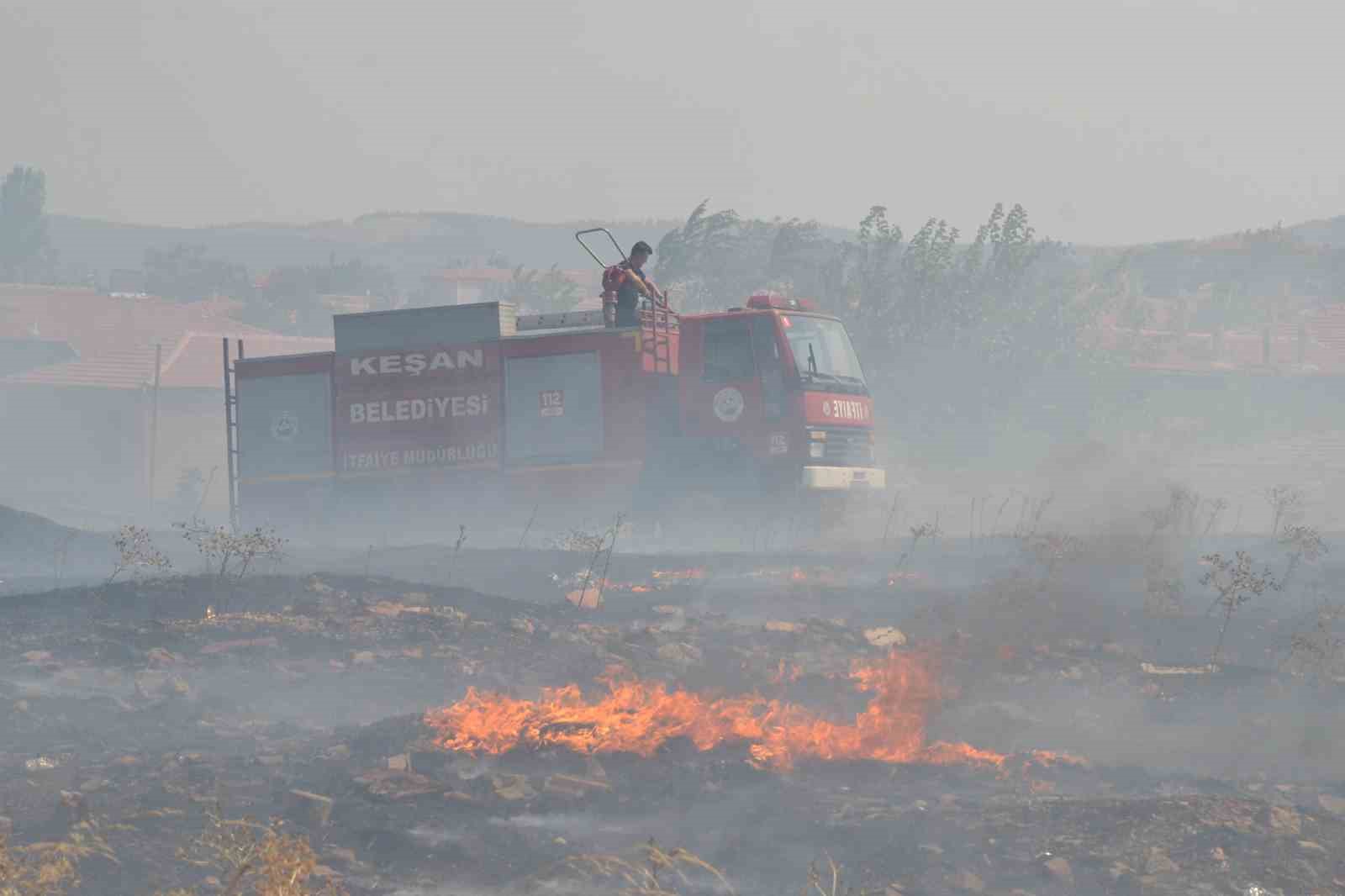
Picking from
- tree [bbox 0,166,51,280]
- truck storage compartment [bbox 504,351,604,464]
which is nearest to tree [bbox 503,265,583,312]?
truck storage compartment [bbox 504,351,604,464]

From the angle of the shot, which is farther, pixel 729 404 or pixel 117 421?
pixel 117 421

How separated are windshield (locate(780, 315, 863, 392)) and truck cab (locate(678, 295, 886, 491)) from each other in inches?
0.5

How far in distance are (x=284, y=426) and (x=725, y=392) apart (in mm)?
7938

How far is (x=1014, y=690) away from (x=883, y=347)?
2581 cm

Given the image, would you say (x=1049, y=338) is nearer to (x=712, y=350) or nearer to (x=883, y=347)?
(x=883, y=347)

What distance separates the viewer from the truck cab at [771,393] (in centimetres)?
2089

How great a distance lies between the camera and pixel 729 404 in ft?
69.5

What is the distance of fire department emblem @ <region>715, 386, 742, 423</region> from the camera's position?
21109mm

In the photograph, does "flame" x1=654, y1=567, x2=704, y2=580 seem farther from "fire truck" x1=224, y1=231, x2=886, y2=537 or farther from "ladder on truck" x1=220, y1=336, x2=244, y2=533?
"ladder on truck" x1=220, y1=336, x2=244, y2=533

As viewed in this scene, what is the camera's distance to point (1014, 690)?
11352mm

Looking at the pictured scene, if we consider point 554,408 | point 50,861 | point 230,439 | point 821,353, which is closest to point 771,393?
point 821,353

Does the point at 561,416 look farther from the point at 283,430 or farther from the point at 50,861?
the point at 50,861

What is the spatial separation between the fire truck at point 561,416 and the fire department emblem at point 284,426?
28mm

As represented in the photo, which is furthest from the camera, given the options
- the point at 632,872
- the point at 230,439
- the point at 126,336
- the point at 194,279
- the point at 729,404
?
the point at 194,279
